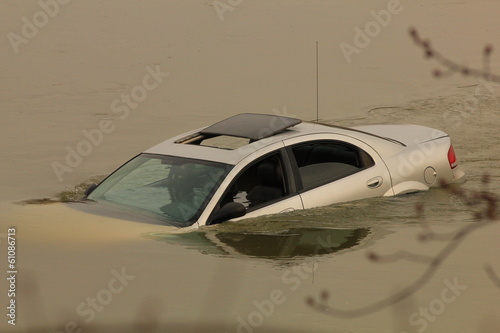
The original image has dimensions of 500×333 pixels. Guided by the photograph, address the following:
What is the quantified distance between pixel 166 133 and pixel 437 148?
5.78 meters

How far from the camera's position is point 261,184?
967cm

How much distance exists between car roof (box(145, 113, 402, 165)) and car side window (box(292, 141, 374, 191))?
0.49ft

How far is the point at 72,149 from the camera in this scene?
15.2 metres

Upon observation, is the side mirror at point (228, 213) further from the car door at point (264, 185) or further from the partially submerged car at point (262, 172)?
the car door at point (264, 185)

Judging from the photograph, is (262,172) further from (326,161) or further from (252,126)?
(326,161)

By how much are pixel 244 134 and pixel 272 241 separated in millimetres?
1056

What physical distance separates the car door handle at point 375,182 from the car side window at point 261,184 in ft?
3.46

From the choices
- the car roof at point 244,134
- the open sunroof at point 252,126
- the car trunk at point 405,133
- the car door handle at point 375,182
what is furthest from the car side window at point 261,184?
the car trunk at point 405,133

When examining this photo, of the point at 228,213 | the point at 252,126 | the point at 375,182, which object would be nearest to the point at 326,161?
the point at 375,182

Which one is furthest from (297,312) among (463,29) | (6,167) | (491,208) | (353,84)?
(463,29)

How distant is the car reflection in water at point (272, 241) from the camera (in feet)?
30.0

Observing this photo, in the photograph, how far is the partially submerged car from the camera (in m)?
9.34

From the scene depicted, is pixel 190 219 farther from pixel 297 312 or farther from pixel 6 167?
pixel 6 167

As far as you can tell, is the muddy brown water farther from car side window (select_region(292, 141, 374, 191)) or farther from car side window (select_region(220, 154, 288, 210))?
car side window (select_region(292, 141, 374, 191))
